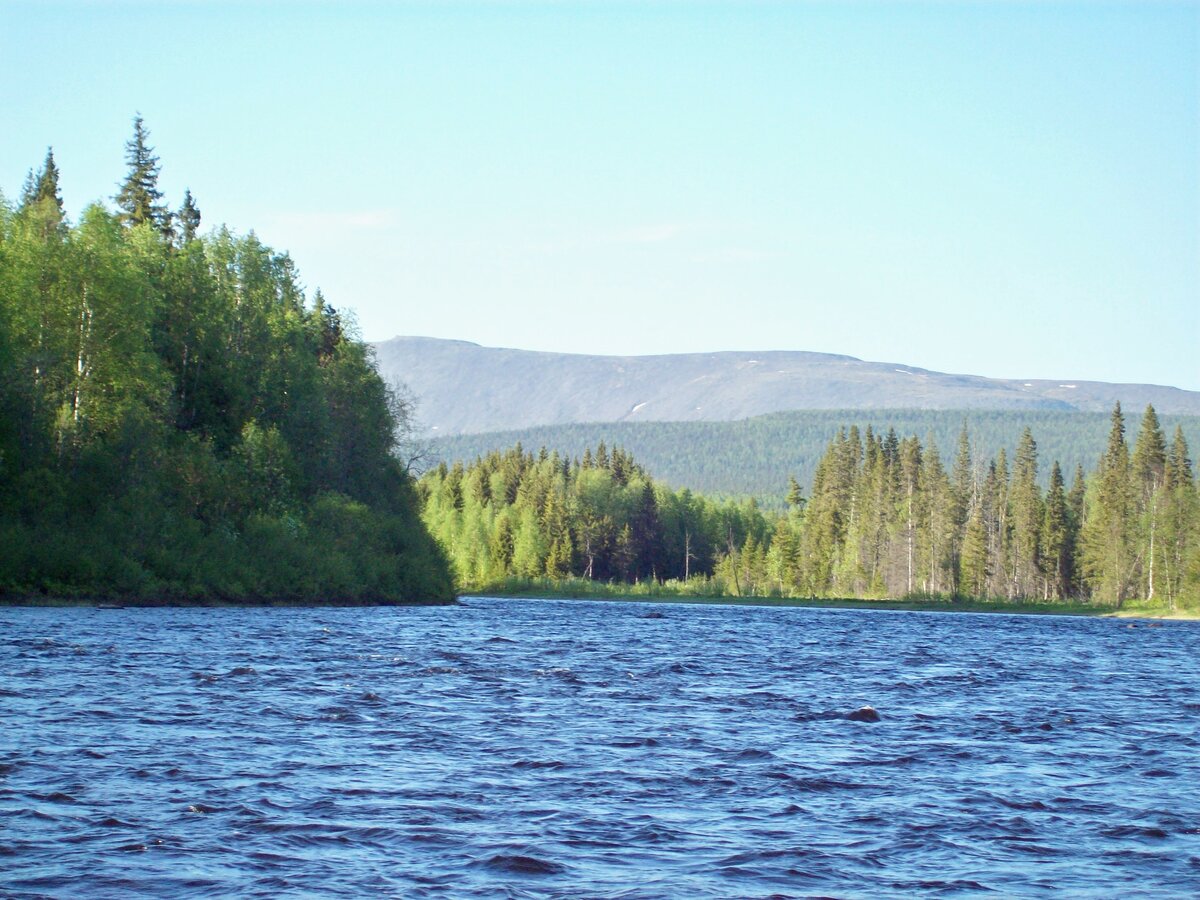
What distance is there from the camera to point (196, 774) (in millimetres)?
18203

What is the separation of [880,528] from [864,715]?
5454 inches

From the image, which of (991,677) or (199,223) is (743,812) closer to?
(991,677)

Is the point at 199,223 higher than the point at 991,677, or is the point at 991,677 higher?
the point at 199,223

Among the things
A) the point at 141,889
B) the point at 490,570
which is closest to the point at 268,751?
the point at 141,889

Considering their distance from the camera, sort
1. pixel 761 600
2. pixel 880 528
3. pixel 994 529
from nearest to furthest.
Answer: pixel 761 600, pixel 994 529, pixel 880 528

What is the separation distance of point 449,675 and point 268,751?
547 inches

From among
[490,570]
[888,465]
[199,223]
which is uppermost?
[199,223]

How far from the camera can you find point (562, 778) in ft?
63.3

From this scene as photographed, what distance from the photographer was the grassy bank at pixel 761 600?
122562 millimetres

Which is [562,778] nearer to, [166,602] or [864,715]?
[864,715]

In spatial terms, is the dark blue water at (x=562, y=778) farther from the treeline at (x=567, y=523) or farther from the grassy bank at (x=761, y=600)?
the treeline at (x=567, y=523)

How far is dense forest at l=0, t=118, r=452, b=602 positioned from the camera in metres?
57.2

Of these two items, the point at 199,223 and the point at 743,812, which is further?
the point at 199,223

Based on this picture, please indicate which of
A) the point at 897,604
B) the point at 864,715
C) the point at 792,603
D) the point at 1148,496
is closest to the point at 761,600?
the point at 792,603
